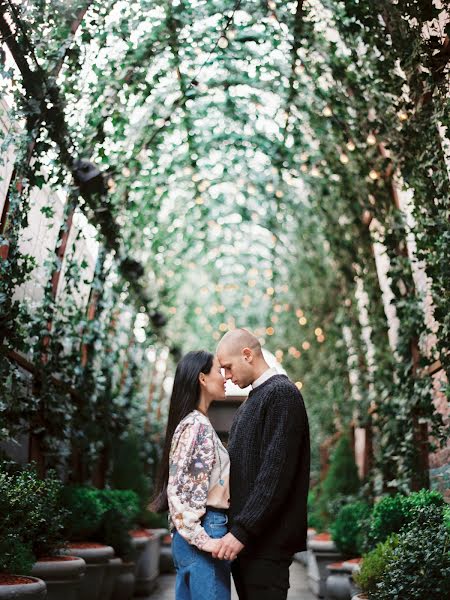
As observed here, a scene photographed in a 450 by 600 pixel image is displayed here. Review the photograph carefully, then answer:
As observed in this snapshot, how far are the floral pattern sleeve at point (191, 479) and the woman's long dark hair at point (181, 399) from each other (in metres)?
0.12

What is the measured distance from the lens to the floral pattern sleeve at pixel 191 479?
10.6 ft

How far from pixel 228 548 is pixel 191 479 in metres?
0.28

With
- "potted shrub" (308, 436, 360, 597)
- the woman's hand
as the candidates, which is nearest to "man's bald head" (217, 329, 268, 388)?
the woman's hand

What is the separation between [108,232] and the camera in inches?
340

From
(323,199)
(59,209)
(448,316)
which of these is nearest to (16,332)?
(59,209)

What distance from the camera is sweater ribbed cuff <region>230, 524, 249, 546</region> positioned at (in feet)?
10.7

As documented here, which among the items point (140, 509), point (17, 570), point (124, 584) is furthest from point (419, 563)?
point (140, 509)

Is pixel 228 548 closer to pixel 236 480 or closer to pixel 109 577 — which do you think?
pixel 236 480

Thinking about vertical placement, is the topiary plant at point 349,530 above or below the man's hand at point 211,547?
below

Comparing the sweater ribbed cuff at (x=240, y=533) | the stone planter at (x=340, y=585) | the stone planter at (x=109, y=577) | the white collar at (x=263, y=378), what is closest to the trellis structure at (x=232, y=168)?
the stone planter at (x=340, y=585)

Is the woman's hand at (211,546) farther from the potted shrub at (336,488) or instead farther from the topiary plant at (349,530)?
the potted shrub at (336,488)

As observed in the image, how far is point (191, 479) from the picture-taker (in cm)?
329

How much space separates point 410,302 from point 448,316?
1599 millimetres

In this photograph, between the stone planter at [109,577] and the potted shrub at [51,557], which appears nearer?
the potted shrub at [51,557]
